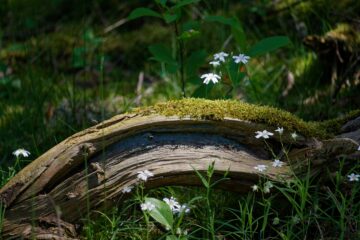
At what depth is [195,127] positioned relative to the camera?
296cm

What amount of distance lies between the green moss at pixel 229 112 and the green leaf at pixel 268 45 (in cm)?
44

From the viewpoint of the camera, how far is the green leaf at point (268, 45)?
11.1 feet

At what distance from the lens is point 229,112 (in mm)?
2979

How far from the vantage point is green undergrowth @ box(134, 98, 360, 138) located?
2947 millimetres

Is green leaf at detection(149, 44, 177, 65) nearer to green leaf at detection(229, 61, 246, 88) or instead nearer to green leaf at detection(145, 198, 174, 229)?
green leaf at detection(229, 61, 246, 88)

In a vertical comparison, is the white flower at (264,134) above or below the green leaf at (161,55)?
below

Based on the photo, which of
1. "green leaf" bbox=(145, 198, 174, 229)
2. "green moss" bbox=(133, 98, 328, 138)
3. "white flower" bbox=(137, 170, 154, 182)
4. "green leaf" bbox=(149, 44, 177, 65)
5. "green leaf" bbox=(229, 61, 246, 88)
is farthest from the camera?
"green leaf" bbox=(149, 44, 177, 65)

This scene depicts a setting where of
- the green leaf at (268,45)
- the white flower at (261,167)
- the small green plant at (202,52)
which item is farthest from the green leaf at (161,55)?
the white flower at (261,167)

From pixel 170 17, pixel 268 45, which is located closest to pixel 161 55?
pixel 170 17

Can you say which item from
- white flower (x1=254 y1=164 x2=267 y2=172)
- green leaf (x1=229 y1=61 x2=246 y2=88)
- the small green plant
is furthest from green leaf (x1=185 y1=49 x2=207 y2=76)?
white flower (x1=254 y1=164 x2=267 y2=172)

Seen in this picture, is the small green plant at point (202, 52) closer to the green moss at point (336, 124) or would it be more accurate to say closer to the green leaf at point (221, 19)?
the green leaf at point (221, 19)

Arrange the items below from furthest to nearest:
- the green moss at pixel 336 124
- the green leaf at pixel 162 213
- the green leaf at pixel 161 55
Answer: the green leaf at pixel 161 55, the green moss at pixel 336 124, the green leaf at pixel 162 213

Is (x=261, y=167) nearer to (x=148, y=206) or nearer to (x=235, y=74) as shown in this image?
(x=148, y=206)

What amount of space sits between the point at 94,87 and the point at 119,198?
99.0 inches
